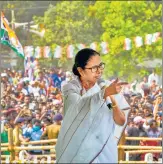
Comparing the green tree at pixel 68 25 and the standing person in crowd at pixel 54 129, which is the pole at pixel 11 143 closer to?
the standing person in crowd at pixel 54 129

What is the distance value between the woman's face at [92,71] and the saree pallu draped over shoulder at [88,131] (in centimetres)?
3

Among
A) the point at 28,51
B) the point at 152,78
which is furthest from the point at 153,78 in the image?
the point at 28,51

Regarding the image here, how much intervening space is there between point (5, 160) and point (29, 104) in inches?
205

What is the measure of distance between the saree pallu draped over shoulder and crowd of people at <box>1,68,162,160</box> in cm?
655

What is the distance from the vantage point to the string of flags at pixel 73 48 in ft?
51.9

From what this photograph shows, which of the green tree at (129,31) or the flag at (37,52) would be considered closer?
the green tree at (129,31)

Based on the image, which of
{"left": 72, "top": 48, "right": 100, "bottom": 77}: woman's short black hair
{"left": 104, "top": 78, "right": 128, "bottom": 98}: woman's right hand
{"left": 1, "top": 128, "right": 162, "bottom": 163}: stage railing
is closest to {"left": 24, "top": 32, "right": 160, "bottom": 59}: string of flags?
{"left": 1, "top": 128, "right": 162, "bottom": 163}: stage railing

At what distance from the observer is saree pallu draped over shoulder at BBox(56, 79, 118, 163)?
9.24ft

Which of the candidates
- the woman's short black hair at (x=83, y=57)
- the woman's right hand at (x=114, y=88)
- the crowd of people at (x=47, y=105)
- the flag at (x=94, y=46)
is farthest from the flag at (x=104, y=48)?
the woman's right hand at (x=114, y=88)

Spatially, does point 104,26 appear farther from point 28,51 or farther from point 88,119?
point 88,119

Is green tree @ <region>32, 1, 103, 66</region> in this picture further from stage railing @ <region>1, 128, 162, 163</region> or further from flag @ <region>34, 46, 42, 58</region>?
stage railing @ <region>1, 128, 162, 163</region>

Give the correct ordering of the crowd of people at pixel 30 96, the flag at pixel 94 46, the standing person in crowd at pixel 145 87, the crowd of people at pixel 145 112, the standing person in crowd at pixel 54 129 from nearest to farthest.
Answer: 1. the standing person in crowd at pixel 54 129
2. the crowd of people at pixel 145 112
3. the crowd of people at pixel 30 96
4. the standing person in crowd at pixel 145 87
5. the flag at pixel 94 46

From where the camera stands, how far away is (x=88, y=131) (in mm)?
2840

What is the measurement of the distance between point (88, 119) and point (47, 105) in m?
11.4
